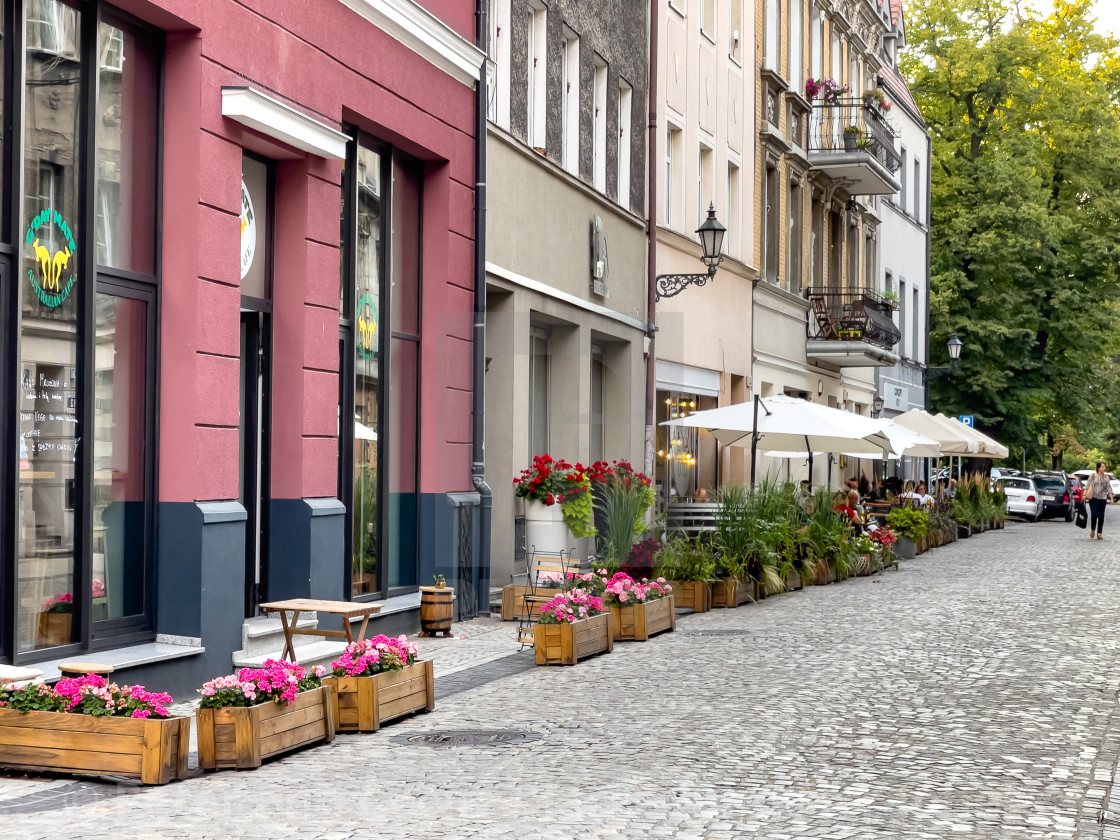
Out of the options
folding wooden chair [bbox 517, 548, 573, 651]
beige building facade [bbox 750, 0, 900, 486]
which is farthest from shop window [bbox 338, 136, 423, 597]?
beige building facade [bbox 750, 0, 900, 486]

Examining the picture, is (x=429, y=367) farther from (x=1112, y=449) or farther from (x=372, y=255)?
(x=1112, y=449)

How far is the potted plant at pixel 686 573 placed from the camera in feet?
54.2

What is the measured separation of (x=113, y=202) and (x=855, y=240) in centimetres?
3096

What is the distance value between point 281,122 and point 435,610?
15.0 feet

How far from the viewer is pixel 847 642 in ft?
44.2

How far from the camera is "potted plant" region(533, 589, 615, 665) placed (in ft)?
39.1

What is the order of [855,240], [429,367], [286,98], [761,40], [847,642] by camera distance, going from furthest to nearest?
[855,240], [761,40], [429,367], [847,642], [286,98]

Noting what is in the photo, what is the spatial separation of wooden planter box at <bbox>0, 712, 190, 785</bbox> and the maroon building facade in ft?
4.86

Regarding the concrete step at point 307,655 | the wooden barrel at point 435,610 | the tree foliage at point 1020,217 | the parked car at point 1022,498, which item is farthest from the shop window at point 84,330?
the parked car at point 1022,498

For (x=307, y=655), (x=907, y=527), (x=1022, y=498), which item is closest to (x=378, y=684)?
(x=307, y=655)

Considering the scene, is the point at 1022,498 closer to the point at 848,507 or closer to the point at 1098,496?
the point at 1098,496

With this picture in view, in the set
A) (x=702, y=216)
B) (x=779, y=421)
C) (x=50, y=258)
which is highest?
(x=702, y=216)

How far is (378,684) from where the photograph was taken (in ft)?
29.7

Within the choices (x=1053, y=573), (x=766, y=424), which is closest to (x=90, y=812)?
(x=766, y=424)
